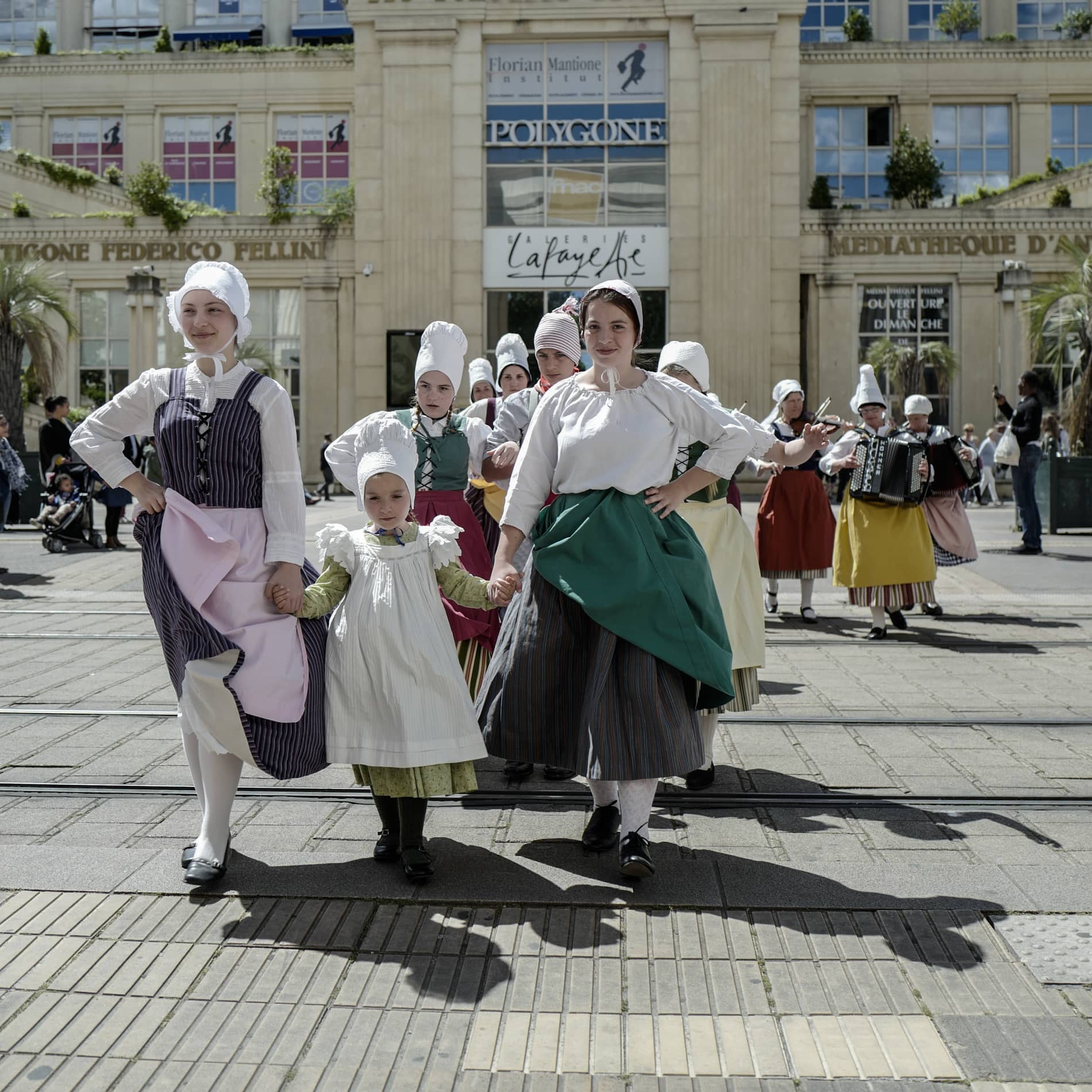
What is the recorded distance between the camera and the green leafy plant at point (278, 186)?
33469mm

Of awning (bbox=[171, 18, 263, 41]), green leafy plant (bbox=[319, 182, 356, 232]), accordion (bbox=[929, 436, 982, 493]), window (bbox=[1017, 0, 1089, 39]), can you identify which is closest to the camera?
accordion (bbox=[929, 436, 982, 493])

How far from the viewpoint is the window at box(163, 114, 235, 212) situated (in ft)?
128

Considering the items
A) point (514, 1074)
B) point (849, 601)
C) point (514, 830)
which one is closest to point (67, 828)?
point (514, 830)

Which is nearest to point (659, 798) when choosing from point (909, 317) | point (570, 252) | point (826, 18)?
point (570, 252)

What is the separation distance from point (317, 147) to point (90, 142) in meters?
7.14

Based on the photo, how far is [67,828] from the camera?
499 centimetres

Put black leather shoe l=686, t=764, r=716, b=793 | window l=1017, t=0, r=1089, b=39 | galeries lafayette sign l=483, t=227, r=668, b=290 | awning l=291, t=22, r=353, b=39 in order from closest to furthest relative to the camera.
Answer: black leather shoe l=686, t=764, r=716, b=793 < galeries lafayette sign l=483, t=227, r=668, b=290 < window l=1017, t=0, r=1089, b=39 < awning l=291, t=22, r=353, b=39

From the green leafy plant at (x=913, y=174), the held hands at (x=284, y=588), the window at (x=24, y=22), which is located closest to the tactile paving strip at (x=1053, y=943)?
the held hands at (x=284, y=588)

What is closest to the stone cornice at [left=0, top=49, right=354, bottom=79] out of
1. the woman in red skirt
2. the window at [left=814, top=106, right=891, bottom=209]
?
the window at [left=814, top=106, right=891, bottom=209]

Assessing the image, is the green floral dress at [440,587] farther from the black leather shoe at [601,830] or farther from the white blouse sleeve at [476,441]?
the white blouse sleeve at [476,441]

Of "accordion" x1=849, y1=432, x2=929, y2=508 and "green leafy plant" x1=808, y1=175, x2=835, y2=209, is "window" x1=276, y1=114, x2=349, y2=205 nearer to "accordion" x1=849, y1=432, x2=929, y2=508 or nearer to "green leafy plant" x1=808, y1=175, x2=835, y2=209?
"green leafy plant" x1=808, y1=175, x2=835, y2=209

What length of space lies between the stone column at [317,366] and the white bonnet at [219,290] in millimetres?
28887

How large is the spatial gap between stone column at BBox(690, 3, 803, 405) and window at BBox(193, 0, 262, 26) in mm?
19870

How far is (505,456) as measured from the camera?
611 cm
